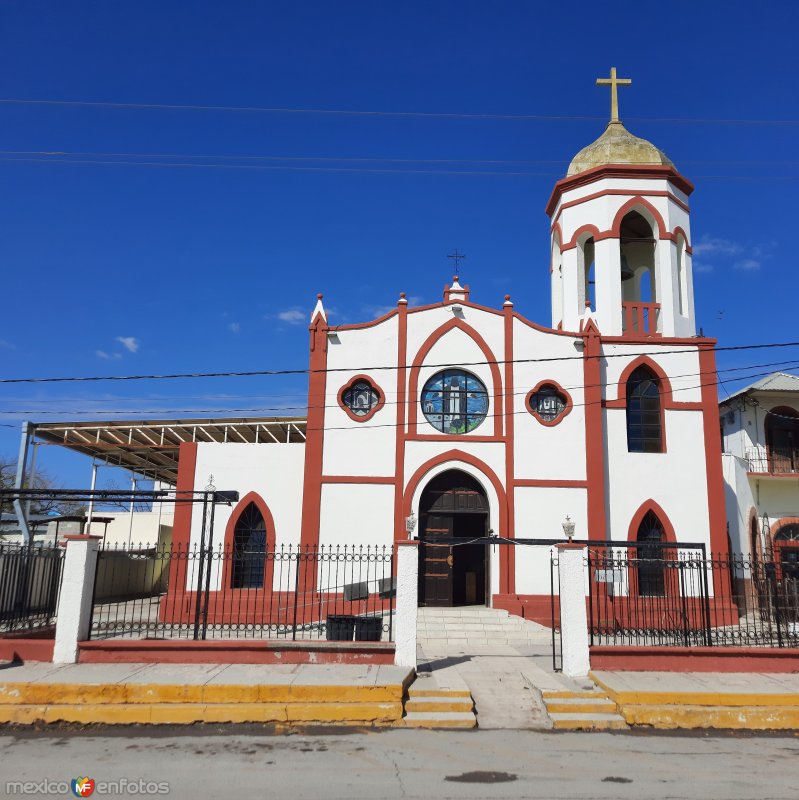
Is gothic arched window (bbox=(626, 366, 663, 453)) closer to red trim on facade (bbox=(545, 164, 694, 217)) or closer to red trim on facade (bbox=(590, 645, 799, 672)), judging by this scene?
red trim on facade (bbox=(545, 164, 694, 217))

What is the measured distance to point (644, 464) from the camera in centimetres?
2003

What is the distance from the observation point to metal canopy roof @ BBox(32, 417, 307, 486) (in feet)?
77.2

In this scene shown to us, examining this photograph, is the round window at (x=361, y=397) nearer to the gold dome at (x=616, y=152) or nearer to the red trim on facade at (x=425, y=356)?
the red trim on facade at (x=425, y=356)

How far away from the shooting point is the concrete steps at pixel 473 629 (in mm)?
15964

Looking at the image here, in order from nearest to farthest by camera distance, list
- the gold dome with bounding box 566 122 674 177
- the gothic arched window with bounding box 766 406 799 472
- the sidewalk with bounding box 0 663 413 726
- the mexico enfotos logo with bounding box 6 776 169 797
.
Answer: the mexico enfotos logo with bounding box 6 776 169 797, the sidewalk with bounding box 0 663 413 726, the gold dome with bounding box 566 122 674 177, the gothic arched window with bounding box 766 406 799 472

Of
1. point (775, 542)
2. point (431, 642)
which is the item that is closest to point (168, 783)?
point (431, 642)

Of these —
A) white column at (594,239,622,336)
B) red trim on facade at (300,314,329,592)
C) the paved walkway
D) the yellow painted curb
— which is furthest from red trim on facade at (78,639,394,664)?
white column at (594,239,622,336)

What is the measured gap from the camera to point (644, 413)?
812 inches

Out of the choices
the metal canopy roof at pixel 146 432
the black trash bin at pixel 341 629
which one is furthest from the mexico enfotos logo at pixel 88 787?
the metal canopy roof at pixel 146 432

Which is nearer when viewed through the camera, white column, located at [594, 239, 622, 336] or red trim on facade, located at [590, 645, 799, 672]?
red trim on facade, located at [590, 645, 799, 672]

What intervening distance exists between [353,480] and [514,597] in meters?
4.95

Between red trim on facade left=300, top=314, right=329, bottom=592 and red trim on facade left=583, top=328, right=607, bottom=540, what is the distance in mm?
6970

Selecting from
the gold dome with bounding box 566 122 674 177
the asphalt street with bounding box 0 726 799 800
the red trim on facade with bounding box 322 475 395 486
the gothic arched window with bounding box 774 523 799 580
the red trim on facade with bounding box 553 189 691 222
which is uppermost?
the gold dome with bounding box 566 122 674 177

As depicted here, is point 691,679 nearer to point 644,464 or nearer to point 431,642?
point 431,642
